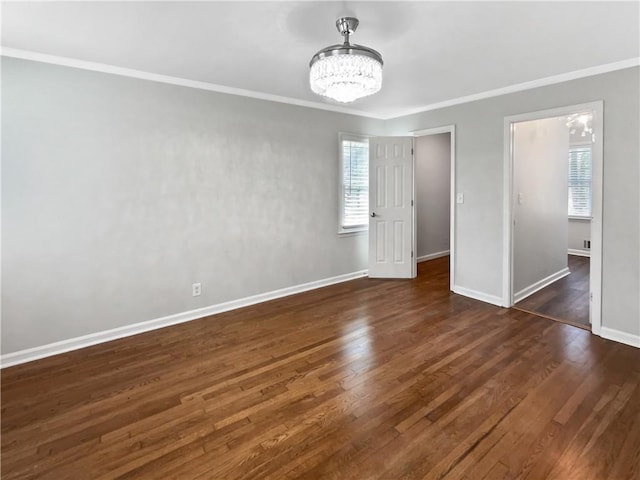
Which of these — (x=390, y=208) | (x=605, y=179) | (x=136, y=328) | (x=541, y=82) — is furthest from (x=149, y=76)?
(x=605, y=179)

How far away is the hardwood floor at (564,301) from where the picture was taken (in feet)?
11.6

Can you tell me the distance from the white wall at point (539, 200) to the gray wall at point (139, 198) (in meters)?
2.48

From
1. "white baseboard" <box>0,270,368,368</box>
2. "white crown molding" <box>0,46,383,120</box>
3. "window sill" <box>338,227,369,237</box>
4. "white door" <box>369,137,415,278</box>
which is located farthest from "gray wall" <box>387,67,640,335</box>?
"white baseboard" <box>0,270,368,368</box>

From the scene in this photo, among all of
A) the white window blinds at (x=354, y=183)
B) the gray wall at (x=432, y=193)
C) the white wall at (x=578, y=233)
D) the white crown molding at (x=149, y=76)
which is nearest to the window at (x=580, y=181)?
the white wall at (x=578, y=233)

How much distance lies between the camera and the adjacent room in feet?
6.21

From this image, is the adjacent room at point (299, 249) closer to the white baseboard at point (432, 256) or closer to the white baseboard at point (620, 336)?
the white baseboard at point (620, 336)

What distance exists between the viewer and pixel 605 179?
3.01m

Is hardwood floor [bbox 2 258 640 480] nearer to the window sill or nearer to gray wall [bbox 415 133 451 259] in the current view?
the window sill

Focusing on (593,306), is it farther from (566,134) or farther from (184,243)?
(184,243)

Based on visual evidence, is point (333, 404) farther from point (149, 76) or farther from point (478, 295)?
point (149, 76)

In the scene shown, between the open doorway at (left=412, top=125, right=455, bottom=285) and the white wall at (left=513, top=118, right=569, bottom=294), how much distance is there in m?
1.87

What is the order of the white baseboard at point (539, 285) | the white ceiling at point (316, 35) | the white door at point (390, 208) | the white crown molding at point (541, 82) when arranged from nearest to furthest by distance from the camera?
the white ceiling at point (316, 35)
the white crown molding at point (541, 82)
the white baseboard at point (539, 285)
the white door at point (390, 208)

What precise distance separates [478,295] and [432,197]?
2.76 metres

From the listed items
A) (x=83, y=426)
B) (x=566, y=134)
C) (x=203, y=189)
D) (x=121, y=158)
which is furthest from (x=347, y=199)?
(x=83, y=426)
